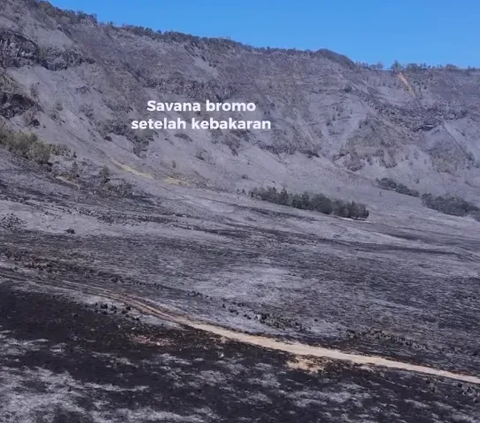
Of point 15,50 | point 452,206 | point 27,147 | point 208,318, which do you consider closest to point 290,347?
point 208,318

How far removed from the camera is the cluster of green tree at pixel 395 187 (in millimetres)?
60219

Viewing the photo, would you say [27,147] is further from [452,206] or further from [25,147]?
[452,206]

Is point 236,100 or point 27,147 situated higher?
point 236,100

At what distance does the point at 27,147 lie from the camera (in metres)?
35.8

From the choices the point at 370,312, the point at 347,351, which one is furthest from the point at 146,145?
the point at 347,351

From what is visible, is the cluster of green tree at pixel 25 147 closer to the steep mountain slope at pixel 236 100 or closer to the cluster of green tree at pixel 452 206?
the steep mountain slope at pixel 236 100

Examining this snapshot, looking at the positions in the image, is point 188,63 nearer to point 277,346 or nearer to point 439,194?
point 439,194

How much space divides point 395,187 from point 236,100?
51.7 feet

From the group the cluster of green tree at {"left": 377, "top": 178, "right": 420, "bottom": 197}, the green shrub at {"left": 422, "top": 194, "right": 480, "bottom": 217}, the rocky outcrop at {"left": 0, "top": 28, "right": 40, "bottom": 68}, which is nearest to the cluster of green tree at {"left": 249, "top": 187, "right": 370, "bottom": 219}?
the green shrub at {"left": 422, "top": 194, "right": 480, "bottom": 217}

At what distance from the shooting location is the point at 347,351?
1327cm

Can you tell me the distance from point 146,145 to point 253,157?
1076 cm

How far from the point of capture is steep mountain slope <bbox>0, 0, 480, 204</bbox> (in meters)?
47.9

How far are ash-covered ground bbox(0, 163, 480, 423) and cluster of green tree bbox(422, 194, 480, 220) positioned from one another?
25.4 meters

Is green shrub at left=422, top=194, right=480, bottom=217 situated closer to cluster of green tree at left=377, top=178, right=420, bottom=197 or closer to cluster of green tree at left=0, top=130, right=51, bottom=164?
cluster of green tree at left=377, top=178, right=420, bottom=197
